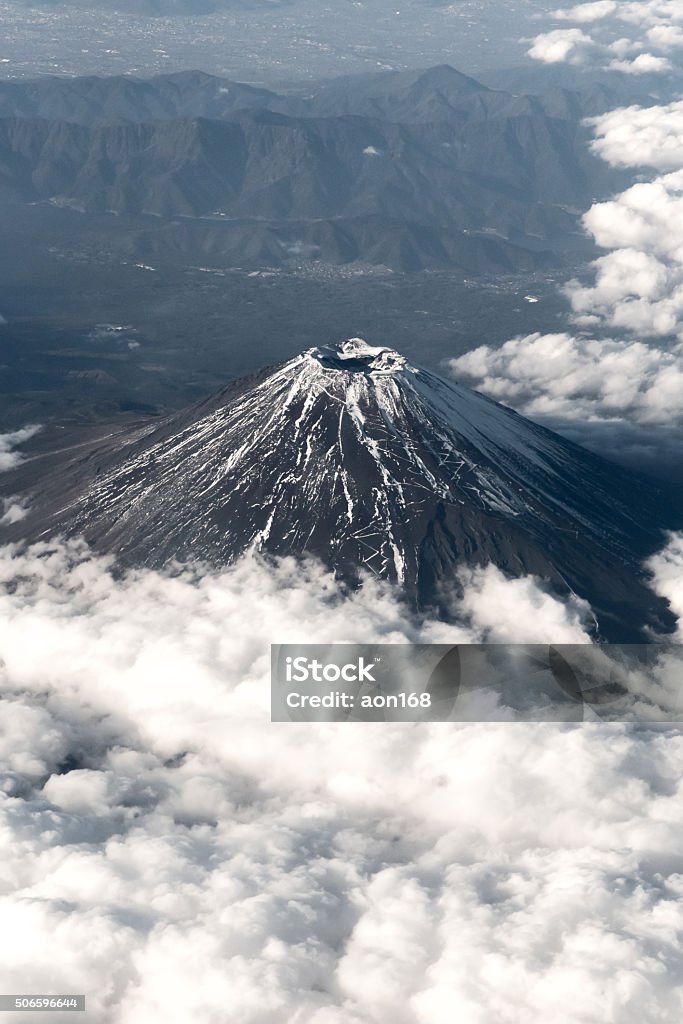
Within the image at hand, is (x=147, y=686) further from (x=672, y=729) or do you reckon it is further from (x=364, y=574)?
(x=672, y=729)

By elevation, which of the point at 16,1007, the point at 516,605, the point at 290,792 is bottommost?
the point at 16,1007

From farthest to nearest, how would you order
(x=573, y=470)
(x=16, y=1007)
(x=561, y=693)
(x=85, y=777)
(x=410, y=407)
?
(x=573, y=470), (x=410, y=407), (x=561, y=693), (x=85, y=777), (x=16, y=1007)

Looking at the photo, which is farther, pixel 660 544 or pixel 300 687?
pixel 660 544

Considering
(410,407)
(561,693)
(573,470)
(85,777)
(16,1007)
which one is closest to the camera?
(16,1007)

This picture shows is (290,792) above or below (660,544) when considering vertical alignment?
below

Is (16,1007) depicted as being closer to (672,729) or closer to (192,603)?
(192,603)

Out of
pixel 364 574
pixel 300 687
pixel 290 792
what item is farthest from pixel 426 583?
pixel 290 792
